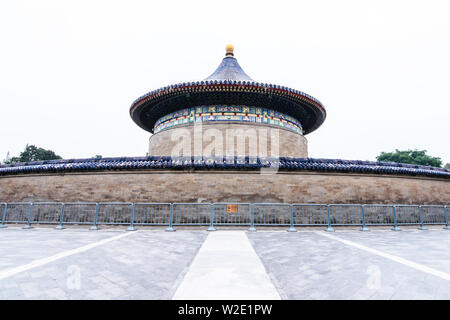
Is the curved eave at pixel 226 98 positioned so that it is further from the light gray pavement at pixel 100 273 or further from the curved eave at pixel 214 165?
the light gray pavement at pixel 100 273

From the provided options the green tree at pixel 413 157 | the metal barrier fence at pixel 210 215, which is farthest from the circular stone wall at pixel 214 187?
the green tree at pixel 413 157

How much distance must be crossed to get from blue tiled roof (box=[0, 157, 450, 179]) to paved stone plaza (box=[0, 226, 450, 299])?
15.6 ft

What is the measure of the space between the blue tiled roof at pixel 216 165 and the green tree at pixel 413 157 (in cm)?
3133

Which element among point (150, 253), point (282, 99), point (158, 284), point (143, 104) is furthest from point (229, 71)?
point (158, 284)

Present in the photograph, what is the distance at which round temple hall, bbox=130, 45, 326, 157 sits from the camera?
13.3 meters

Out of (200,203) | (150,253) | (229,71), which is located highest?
(229,71)

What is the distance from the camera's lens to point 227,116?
14297mm

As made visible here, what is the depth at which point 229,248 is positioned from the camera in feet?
16.2

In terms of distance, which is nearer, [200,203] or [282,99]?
[200,203]

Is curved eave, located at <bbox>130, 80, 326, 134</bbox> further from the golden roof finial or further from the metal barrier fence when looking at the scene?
the metal barrier fence

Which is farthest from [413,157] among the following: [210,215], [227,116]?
[210,215]

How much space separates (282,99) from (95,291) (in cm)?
1397

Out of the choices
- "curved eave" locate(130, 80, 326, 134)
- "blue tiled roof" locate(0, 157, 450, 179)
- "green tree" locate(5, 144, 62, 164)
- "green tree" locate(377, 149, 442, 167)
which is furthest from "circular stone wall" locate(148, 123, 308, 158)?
"green tree" locate(5, 144, 62, 164)
